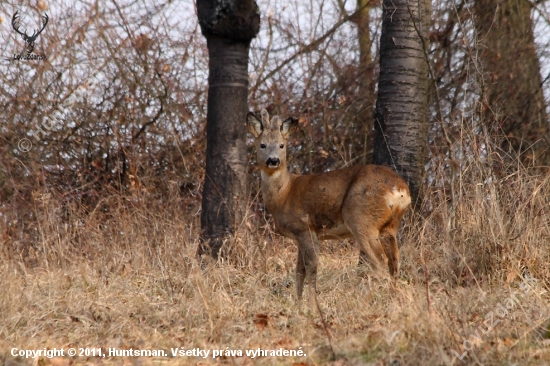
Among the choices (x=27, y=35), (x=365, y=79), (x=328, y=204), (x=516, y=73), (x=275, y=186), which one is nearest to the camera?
(x=328, y=204)

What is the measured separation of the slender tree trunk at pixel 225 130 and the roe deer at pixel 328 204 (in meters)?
0.54

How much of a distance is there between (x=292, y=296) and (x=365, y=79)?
5.48m

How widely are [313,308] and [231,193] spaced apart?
2.03 metres

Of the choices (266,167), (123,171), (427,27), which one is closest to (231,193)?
(266,167)

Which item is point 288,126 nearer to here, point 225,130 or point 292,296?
point 225,130

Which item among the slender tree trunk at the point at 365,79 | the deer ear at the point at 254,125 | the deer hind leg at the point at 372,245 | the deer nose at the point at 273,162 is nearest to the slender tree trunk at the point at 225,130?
the deer ear at the point at 254,125

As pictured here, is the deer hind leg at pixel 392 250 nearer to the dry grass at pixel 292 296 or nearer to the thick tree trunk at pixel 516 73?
the dry grass at pixel 292 296

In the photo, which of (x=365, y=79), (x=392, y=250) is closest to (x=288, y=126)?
(x=392, y=250)

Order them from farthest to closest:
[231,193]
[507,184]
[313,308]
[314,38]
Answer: [314,38]
[231,193]
[507,184]
[313,308]

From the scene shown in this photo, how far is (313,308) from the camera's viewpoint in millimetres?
5457

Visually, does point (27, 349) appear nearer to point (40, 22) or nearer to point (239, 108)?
point (239, 108)

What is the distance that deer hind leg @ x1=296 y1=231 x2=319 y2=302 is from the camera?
5.93 metres

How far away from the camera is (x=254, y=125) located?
6680 mm

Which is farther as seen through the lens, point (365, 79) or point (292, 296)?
point (365, 79)
